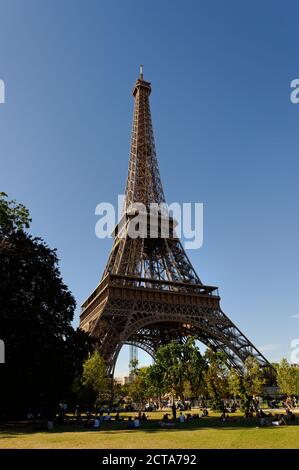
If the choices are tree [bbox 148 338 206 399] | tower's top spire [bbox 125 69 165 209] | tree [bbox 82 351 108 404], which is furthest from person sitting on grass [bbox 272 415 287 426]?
tower's top spire [bbox 125 69 165 209]

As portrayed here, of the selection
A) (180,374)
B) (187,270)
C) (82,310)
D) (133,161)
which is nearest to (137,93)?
(133,161)

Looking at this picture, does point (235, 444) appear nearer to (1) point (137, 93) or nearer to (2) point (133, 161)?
(2) point (133, 161)

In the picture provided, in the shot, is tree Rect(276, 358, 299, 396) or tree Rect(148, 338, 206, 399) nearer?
tree Rect(148, 338, 206, 399)

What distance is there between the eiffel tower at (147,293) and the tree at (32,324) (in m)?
16.8

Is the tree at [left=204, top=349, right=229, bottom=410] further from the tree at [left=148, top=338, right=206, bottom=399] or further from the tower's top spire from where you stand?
the tower's top spire

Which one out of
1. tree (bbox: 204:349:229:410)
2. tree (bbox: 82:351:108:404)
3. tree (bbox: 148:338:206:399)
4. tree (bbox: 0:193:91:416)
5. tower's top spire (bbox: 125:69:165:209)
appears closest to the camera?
tree (bbox: 0:193:91:416)

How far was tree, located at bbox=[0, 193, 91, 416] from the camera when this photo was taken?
2848 cm

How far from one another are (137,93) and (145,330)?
158 ft

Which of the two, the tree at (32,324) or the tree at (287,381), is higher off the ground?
the tree at (32,324)

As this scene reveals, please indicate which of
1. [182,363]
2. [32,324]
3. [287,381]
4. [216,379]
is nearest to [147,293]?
[182,363]

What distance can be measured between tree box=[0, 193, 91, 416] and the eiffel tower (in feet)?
55.2

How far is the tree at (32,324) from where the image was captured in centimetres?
2848

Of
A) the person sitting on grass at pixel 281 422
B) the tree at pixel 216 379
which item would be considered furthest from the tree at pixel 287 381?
the person sitting on grass at pixel 281 422

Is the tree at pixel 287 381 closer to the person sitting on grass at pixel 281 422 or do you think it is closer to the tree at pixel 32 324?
the person sitting on grass at pixel 281 422
